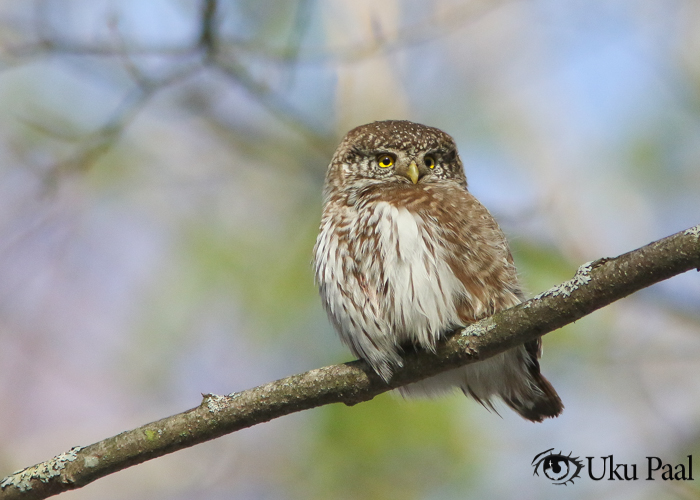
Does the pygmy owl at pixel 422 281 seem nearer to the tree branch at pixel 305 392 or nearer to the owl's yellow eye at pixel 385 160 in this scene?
the tree branch at pixel 305 392

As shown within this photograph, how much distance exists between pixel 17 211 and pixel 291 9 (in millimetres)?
Result: 3783

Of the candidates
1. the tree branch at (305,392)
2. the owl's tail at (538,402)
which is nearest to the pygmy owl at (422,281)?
the owl's tail at (538,402)

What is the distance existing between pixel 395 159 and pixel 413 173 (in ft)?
0.89

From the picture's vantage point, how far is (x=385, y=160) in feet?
16.9

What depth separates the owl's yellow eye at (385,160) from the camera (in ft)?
16.9

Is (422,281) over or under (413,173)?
under

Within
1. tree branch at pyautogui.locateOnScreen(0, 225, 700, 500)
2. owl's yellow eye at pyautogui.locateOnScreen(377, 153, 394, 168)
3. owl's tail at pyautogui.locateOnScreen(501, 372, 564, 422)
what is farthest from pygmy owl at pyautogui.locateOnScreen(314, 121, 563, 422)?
owl's yellow eye at pyautogui.locateOnScreen(377, 153, 394, 168)

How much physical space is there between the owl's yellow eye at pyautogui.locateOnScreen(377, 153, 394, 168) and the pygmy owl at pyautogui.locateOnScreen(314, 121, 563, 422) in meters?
0.35

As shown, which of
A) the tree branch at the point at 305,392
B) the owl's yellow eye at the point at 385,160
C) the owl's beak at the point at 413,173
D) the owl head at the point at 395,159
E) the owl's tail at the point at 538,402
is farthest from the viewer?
the owl's yellow eye at the point at 385,160

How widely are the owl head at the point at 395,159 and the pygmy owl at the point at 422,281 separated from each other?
200 millimetres

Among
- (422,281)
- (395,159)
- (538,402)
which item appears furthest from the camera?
(395,159)

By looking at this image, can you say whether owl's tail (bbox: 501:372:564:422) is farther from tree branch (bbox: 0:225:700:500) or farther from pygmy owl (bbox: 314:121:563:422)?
tree branch (bbox: 0:225:700:500)

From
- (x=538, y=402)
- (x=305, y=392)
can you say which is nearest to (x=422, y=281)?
Result: (x=305, y=392)

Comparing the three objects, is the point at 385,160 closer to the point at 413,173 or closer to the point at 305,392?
the point at 413,173
